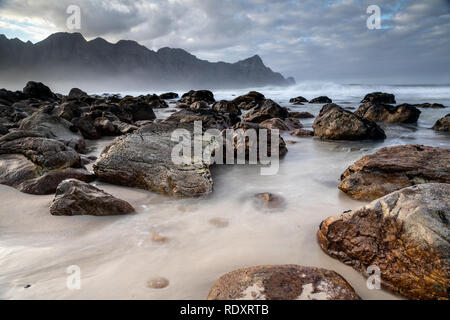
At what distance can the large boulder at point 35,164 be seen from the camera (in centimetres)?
362

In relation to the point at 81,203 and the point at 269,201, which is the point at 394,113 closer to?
the point at 269,201

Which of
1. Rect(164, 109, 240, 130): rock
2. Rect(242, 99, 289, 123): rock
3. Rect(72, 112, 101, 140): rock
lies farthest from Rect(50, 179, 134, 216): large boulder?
Rect(242, 99, 289, 123): rock

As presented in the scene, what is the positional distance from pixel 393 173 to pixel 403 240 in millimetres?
1957

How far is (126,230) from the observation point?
279cm

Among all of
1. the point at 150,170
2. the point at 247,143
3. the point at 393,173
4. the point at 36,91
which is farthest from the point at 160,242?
the point at 36,91

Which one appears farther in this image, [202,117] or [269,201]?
[202,117]

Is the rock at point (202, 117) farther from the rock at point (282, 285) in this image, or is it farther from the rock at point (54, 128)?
the rock at point (282, 285)

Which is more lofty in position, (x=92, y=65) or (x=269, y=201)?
(x=92, y=65)

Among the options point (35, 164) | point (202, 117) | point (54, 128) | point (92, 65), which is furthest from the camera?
point (92, 65)

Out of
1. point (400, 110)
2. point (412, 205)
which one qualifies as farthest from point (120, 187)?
point (400, 110)

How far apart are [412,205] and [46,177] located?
13.9ft

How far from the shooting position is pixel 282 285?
1.82 m

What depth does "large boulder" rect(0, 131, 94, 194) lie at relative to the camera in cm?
362

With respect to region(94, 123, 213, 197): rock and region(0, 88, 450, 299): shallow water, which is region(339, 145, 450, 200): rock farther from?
region(94, 123, 213, 197): rock
